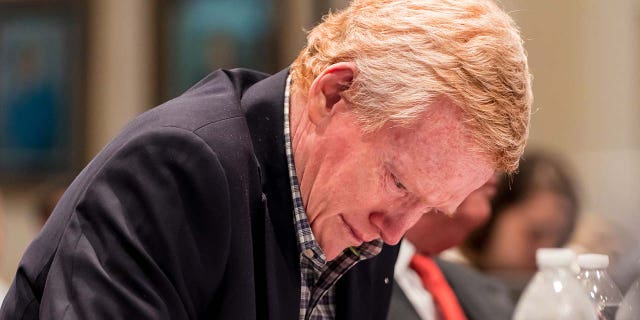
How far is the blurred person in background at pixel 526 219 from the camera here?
3.71 metres

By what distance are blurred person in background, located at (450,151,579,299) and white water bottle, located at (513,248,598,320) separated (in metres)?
1.62

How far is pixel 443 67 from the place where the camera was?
4.64 ft

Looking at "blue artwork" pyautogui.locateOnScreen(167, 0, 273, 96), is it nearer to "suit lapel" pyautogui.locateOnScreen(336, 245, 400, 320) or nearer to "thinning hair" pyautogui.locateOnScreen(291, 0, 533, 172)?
"suit lapel" pyautogui.locateOnScreen(336, 245, 400, 320)

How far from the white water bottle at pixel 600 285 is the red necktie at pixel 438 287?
1.65 feet

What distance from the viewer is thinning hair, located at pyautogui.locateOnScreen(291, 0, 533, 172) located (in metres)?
1.41

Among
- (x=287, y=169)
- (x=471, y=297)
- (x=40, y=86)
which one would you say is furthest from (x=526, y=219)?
(x=40, y=86)

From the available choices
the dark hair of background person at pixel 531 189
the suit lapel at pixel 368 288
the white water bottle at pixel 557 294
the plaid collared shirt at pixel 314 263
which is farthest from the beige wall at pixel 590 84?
the plaid collared shirt at pixel 314 263

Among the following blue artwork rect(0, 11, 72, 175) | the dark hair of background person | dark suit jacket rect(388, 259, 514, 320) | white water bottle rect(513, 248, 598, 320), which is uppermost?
white water bottle rect(513, 248, 598, 320)

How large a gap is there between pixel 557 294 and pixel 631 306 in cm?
13

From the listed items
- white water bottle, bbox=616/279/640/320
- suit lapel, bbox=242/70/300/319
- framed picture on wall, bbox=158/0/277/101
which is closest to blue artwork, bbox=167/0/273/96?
framed picture on wall, bbox=158/0/277/101

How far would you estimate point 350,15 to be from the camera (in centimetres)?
153

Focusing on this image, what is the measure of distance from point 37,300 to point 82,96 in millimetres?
4530

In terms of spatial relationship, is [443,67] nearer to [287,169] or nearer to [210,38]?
[287,169]

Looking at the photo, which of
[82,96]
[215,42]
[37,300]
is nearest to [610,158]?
[215,42]
